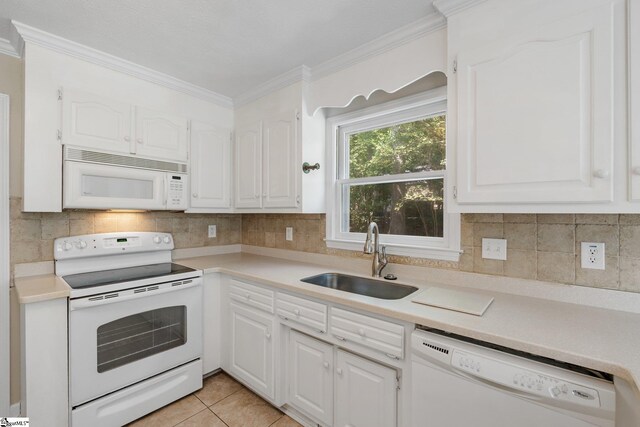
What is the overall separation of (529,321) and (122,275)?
235cm

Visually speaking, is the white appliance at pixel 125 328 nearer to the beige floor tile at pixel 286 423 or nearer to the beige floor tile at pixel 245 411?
the beige floor tile at pixel 245 411

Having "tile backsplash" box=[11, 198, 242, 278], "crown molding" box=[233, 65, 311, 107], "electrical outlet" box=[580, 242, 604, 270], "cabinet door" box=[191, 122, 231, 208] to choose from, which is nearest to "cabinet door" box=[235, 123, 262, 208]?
"cabinet door" box=[191, 122, 231, 208]

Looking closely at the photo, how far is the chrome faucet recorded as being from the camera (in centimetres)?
187

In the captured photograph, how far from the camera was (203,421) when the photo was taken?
1.83 meters

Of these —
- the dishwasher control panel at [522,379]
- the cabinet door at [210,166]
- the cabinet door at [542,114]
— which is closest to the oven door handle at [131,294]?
the cabinet door at [210,166]

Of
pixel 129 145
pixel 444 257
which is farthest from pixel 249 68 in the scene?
pixel 444 257

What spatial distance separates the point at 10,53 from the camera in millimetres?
1823

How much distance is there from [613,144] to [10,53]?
3.18 metres

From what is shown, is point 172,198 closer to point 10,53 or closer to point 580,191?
point 10,53

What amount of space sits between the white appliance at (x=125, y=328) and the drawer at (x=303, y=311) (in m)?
0.74

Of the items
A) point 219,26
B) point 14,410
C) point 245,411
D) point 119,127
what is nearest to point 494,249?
point 245,411

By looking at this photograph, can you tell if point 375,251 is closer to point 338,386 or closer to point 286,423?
point 338,386

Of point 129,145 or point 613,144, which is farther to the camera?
point 129,145

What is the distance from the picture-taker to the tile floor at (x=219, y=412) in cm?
182
